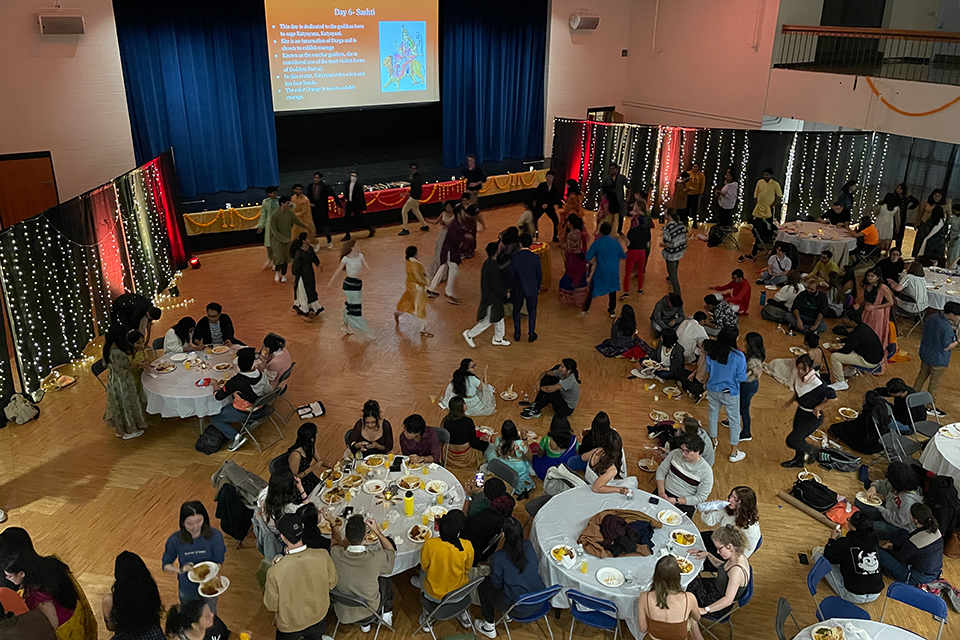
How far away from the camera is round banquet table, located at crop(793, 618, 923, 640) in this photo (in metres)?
4.50

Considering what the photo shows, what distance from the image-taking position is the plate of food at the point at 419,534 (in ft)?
17.6

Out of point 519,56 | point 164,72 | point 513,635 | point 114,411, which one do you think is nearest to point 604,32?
point 519,56

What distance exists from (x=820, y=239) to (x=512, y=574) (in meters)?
8.74

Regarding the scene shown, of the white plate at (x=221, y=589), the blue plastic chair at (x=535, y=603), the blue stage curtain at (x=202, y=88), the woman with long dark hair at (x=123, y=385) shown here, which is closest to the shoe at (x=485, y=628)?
the blue plastic chair at (x=535, y=603)

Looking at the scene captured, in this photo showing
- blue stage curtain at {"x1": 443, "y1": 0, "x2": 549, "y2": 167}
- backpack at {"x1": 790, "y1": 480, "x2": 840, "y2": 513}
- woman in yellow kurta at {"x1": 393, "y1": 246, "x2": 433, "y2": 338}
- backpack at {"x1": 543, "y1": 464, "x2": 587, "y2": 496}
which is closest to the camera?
backpack at {"x1": 543, "y1": 464, "x2": 587, "y2": 496}

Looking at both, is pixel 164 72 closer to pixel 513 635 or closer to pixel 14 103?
pixel 14 103

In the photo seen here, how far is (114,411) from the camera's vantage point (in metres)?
7.40

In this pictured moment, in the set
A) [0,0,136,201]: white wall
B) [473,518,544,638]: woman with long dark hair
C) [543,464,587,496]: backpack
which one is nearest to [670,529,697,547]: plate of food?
[543,464,587,496]: backpack

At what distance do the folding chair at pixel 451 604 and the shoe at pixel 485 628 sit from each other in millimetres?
276

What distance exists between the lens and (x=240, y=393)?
23.5 feet

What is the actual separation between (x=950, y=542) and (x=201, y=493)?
633cm

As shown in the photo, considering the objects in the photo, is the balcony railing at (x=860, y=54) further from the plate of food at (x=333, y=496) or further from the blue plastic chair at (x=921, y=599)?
the plate of food at (x=333, y=496)

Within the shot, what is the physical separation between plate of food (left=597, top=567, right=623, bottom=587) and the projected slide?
1240 cm

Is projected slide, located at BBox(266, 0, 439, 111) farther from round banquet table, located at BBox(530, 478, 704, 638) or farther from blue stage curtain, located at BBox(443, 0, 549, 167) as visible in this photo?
round banquet table, located at BBox(530, 478, 704, 638)
